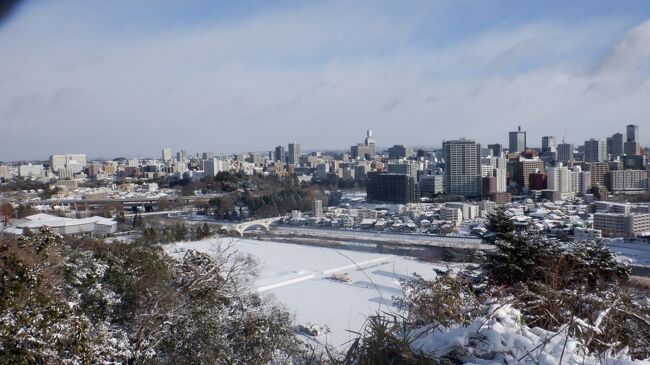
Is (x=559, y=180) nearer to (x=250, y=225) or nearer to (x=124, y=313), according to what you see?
(x=250, y=225)

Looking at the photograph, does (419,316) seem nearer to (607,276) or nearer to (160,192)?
(607,276)

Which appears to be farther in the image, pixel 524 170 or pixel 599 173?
pixel 524 170

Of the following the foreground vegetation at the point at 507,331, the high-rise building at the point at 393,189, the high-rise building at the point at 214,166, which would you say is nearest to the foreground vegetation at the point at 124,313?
the foreground vegetation at the point at 507,331

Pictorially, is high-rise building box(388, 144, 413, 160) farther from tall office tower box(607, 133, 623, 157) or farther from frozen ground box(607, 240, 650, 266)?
frozen ground box(607, 240, 650, 266)

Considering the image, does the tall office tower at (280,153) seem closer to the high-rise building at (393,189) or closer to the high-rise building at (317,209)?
the high-rise building at (393,189)

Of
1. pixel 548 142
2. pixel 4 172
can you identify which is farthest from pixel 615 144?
pixel 4 172

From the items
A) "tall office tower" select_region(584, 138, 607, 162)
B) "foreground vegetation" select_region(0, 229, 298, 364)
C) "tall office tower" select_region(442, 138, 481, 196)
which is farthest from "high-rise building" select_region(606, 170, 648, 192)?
"foreground vegetation" select_region(0, 229, 298, 364)

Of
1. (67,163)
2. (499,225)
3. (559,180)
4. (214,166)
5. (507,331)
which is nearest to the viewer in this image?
(507,331)

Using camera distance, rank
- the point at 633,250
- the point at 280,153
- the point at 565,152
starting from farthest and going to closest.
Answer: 1. the point at 280,153
2. the point at 565,152
3. the point at 633,250
